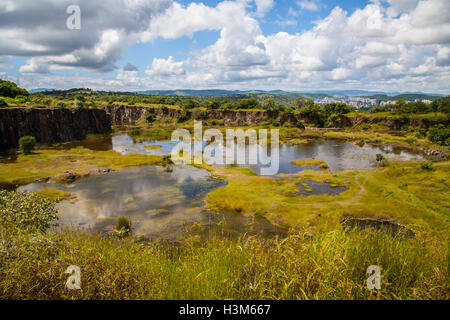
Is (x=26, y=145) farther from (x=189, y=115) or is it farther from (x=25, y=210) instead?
(x=189, y=115)

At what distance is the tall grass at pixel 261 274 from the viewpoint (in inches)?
257

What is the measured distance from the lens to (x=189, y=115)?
7003 inches

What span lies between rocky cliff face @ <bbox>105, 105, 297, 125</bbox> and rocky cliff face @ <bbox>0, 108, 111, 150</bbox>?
63613 mm

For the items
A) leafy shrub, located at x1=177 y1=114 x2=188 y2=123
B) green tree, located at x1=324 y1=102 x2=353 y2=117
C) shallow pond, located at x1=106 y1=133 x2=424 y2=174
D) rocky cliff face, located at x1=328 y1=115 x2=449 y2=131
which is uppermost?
green tree, located at x1=324 y1=102 x2=353 y2=117

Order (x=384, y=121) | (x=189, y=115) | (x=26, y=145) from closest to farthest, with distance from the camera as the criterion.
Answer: (x=26, y=145)
(x=384, y=121)
(x=189, y=115)

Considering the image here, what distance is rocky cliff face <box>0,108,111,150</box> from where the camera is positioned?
248ft

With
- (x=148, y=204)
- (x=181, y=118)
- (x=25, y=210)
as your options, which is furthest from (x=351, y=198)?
(x=181, y=118)

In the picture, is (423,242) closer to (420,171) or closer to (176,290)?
(176,290)

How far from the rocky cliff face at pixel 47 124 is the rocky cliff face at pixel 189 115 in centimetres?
6361

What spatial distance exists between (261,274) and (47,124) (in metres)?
107

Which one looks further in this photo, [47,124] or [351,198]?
[47,124]

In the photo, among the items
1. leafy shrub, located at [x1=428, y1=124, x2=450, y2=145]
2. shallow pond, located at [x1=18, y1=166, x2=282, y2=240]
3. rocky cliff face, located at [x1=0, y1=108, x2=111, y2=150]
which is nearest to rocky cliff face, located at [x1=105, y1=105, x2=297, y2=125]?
rocky cliff face, located at [x1=0, y1=108, x2=111, y2=150]

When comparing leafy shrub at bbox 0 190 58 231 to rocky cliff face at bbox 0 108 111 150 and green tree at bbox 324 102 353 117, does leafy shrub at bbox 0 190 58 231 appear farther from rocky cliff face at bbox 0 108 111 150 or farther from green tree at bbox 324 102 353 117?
green tree at bbox 324 102 353 117

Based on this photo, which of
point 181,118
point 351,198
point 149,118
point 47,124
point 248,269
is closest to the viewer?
point 248,269
